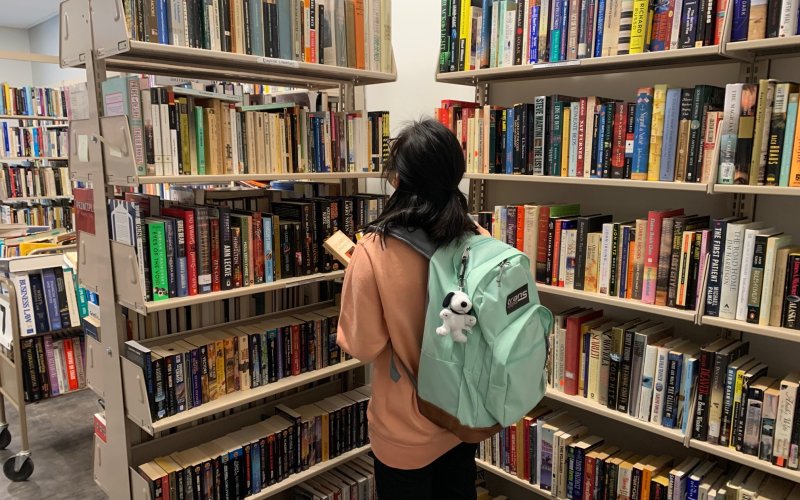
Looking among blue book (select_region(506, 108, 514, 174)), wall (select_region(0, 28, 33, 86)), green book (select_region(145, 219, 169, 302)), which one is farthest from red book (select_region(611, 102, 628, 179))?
wall (select_region(0, 28, 33, 86))

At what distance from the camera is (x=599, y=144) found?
191 cm

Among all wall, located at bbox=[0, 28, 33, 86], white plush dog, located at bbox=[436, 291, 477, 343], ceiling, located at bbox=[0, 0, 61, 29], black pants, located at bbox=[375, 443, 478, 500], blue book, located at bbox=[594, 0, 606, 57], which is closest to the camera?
white plush dog, located at bbox=[436, 291, 477, 343]

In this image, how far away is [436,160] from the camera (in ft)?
4.68

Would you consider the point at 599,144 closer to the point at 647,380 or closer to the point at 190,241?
the point at 647,380

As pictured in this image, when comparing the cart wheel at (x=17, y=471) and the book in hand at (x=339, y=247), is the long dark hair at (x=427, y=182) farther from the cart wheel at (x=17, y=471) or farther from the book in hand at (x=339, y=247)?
the cart wheel at (x=17, y=471)

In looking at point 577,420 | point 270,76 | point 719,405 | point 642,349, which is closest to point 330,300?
point 270,76

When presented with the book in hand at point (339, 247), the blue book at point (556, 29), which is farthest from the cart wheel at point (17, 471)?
the blue book at point (556, 29)

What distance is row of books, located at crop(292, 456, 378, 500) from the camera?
2.43 m

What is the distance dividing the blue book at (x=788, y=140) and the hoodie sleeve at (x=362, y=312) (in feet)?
3.69

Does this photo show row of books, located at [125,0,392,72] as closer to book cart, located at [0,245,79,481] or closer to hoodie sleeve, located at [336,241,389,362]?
hoodie sleeve, located at [336,241,389,362]

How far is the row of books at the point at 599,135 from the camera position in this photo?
1.70 meters

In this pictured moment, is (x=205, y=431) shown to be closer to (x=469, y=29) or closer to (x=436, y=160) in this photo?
(x=436, y=160)

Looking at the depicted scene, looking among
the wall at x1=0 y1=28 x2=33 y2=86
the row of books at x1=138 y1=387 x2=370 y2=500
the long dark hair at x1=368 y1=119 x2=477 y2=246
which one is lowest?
the row of books at x1=138 y1=387 x2=370 y2=500

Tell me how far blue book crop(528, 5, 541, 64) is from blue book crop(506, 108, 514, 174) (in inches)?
7.5
